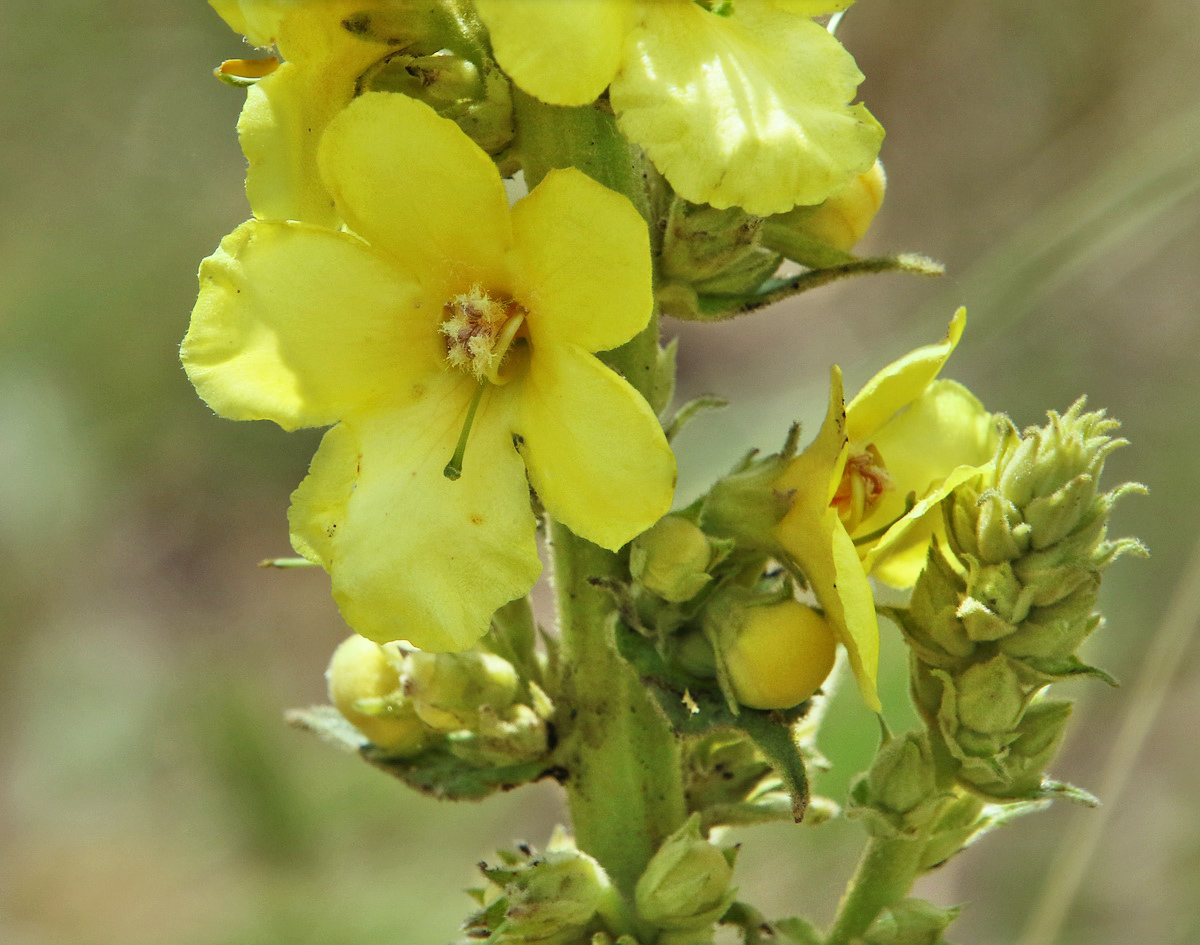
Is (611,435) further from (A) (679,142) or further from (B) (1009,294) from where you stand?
(B) (1009,294)

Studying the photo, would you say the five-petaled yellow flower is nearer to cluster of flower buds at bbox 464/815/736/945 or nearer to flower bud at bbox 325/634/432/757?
cluster of flower buds at bbox 464/815/736/945

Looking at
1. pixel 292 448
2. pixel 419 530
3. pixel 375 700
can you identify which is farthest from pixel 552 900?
pixel 292 448

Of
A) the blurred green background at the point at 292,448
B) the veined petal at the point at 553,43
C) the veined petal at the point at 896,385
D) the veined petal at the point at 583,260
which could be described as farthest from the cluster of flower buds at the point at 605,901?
→ the blurred green background at the point at 292,448

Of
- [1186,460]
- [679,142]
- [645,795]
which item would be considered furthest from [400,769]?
[1186,460]

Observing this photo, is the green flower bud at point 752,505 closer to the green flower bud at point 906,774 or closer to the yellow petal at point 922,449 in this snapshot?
the yellow petal at point 922,449

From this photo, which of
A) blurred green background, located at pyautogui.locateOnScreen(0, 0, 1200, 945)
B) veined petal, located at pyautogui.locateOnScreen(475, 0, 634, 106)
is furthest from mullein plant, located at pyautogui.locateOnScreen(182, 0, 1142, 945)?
blurred green background, located at pyautogui.locateOnScreen(0, 0, 1200, 945)

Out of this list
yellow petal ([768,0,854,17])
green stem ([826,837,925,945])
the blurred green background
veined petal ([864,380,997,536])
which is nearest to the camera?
yellow petal ([768,0,854,17])

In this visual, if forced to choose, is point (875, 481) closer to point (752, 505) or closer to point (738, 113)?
point (752, 505)
